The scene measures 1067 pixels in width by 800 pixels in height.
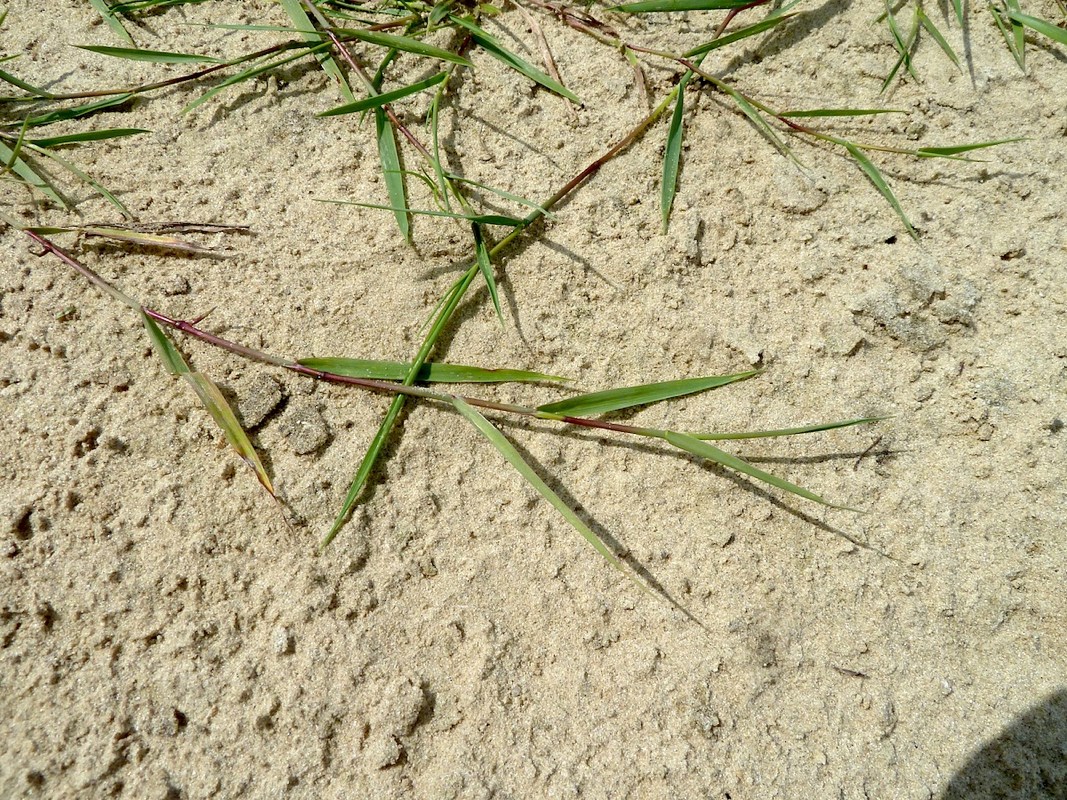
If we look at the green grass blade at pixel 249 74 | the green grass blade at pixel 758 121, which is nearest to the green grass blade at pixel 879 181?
the green grass blade at pixel 758 121

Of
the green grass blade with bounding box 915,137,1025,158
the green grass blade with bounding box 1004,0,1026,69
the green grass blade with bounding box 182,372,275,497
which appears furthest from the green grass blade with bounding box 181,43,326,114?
the green grass blade with bounding box 1004,0,1026,69

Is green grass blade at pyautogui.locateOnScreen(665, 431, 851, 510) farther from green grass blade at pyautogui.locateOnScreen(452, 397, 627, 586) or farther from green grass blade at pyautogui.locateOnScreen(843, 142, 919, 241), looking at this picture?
green grass blade at pyautogui.locateOnScreen(843, 142, 919, 241)

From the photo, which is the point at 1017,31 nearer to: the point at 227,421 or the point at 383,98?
the point at 383,98

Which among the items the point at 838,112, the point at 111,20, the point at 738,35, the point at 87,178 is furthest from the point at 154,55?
the point at 838,112

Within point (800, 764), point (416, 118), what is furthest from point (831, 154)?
point (800, 764)

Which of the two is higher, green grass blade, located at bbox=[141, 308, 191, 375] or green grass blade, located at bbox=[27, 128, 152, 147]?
green grass blade, located at bbox=[27, 128, 152, 147]

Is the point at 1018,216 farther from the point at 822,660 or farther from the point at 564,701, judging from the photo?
the point at 564,701
